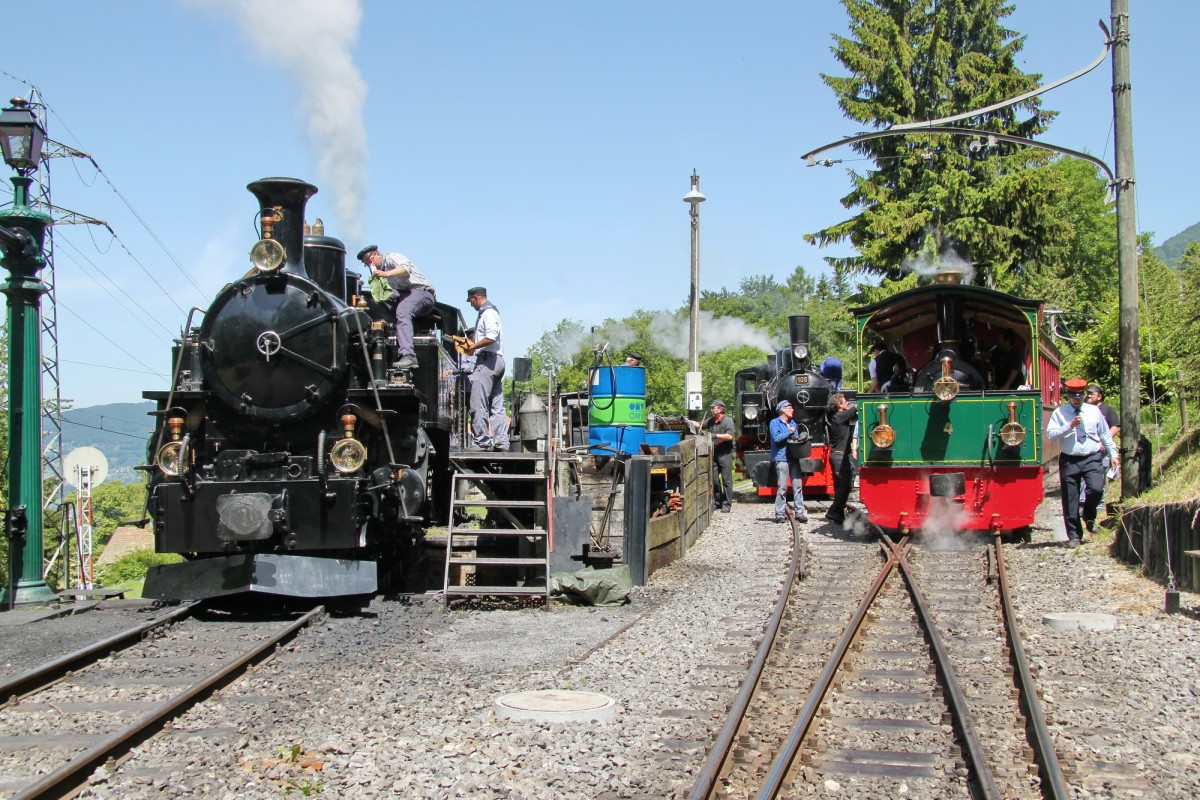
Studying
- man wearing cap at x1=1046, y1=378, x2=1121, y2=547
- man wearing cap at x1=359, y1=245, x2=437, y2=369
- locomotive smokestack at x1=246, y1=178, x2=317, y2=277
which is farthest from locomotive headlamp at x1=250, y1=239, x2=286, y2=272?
man wearing cap at x1=1046, y1=378, x2=1121, y2=547

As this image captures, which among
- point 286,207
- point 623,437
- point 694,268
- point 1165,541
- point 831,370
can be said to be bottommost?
point 1165,541

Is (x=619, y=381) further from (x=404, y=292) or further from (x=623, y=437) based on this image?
(x=404, y=292)

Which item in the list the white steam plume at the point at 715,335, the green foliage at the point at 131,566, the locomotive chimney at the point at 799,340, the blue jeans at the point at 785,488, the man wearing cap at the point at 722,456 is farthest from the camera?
the white steam plume at the point at 715,335

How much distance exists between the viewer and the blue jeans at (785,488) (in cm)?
1544

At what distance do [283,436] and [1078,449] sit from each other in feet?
26.2

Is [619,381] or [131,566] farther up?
[619,381]

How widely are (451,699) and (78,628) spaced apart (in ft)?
12.8

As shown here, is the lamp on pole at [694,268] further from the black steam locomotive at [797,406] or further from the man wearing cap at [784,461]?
the man wearing cap at [784,461]

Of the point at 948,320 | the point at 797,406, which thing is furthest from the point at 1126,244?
the point at 797,406

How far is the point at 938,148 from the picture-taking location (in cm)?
2781

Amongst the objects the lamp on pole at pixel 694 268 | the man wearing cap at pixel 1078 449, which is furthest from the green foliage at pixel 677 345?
the man wearing cap at pixel 1078 449

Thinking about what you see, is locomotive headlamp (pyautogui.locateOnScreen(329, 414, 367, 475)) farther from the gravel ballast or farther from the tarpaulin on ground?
the tarpaulin on ground

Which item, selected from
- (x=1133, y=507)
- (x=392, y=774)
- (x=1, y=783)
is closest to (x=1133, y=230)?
(x=1133, y=507)

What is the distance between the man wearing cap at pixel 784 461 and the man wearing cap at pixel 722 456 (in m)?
1.68
